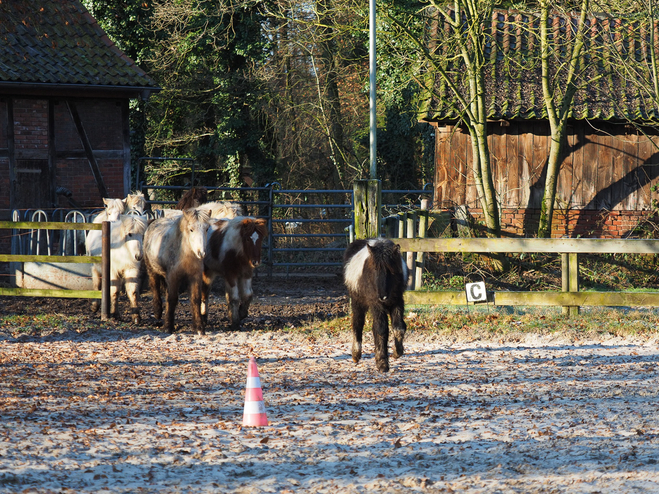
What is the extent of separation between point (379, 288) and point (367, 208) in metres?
3.08

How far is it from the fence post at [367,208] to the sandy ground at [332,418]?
6.08 feet

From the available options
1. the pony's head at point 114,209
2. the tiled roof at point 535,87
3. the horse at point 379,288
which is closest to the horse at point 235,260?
the pony's head at point 114,209

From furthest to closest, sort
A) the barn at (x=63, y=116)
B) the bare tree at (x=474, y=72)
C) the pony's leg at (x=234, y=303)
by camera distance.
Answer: the barn at (x=63, y=116)
the bare tree at (x=474, y=72)
the pony's leg at (x=234, y=303)

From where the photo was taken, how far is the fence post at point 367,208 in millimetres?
11039

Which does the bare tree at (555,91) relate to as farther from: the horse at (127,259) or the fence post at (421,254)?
the horse at (127,259)

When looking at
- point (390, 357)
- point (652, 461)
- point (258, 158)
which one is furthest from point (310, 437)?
point (258, 158)

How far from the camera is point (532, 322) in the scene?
10.9 m

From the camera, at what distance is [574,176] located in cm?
1653

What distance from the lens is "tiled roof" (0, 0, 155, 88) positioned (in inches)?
626

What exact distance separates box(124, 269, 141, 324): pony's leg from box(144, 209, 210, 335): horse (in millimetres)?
269

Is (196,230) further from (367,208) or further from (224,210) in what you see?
(367,208)

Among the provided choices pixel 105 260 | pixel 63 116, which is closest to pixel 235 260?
pixel 105 260

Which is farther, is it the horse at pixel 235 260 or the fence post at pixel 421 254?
the fence post at pixel 421 254

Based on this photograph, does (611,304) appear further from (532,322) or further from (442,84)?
(442,84)
